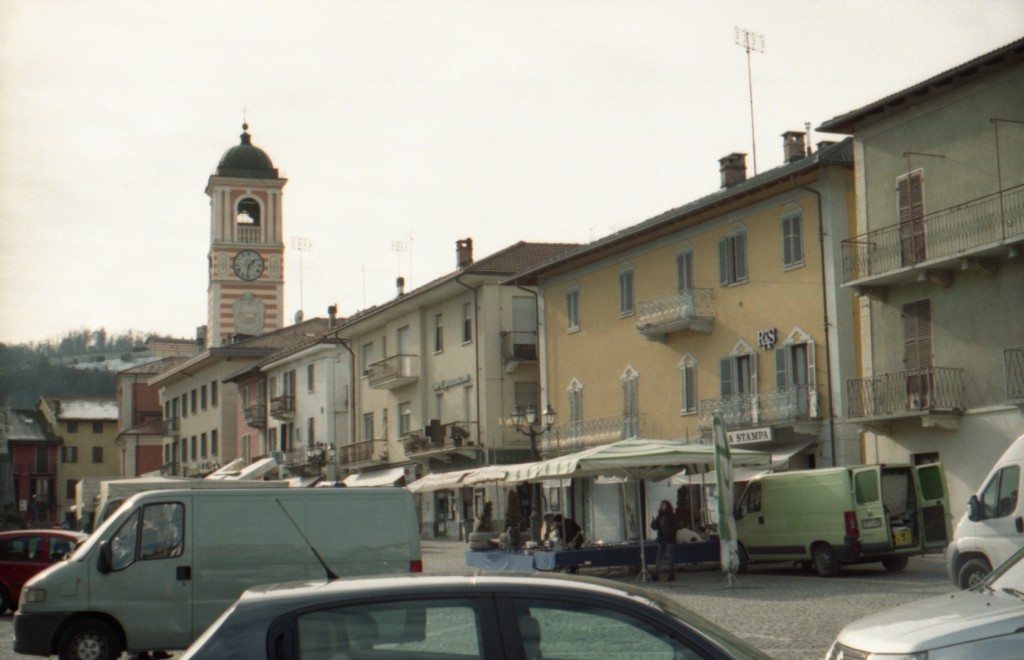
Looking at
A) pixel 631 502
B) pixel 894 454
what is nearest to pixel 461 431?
pixel 631 502

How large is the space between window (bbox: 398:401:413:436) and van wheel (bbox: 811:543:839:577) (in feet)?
105

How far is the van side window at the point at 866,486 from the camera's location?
80.6 ft

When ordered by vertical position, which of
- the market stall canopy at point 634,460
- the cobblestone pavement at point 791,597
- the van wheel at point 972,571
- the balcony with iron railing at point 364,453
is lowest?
the cobblestone pavement at point 791,597

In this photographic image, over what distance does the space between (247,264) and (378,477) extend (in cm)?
3495

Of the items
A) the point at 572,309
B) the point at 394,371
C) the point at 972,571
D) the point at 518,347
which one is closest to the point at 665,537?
the point at 972,571

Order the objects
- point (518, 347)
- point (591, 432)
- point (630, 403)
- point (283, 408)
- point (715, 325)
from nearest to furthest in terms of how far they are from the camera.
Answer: point (715, 325), point (630, 403), point (591, 432), point (518, 347), point (283, 408)

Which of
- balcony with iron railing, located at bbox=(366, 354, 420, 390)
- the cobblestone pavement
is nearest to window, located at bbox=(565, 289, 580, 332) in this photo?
balcony with iron railing, located at bbox=(366, 354, 420, 390)

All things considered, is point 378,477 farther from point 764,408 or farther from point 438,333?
point 764,408

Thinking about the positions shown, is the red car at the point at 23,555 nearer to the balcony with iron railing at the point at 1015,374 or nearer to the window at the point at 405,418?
the balcony with iron railing at the point at 1015,374

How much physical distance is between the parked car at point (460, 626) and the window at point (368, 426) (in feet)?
182

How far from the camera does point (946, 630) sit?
740 cm

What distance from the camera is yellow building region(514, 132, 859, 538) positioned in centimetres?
3356

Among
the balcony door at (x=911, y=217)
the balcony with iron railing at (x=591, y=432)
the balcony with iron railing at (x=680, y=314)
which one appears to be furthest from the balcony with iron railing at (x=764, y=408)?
the balcony door at (x=911, y=217)

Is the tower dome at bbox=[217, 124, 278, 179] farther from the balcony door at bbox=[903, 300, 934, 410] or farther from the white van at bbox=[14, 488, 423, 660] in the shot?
the white van at bbox=[14, 488, 423, 660]
